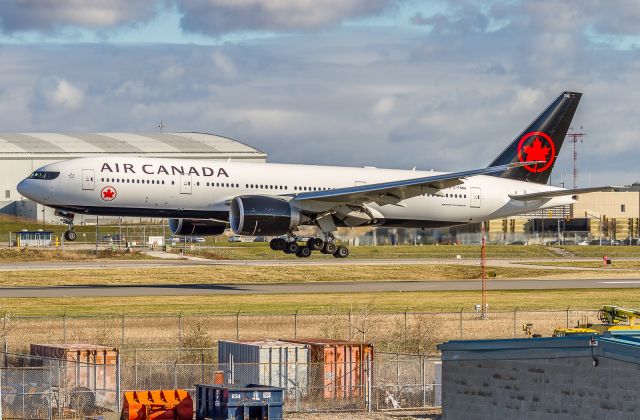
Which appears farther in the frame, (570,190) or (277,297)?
(570,190)

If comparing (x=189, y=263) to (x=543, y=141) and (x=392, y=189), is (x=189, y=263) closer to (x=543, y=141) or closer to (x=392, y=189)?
(x=392, y=189)

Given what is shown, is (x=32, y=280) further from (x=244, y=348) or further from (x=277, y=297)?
(x=244, y=348)

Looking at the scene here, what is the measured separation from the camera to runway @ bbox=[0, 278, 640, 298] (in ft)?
221

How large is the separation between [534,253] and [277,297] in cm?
6032

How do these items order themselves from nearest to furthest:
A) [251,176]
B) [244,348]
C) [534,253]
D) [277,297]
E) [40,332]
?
[244,348] < [40,332] < [277,297] < [251,176] < [534,253]

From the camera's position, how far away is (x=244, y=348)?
131ft

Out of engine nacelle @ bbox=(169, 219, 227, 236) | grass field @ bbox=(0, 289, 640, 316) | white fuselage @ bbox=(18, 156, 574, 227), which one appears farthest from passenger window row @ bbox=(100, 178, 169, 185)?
grass field @ bbox=(0, 289, 640, 316)

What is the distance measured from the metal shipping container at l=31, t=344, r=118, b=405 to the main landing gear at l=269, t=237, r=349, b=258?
3496 cm

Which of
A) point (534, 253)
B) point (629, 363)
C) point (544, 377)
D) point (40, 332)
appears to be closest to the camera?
point (629, 363)

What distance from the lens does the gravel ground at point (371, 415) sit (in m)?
35.6

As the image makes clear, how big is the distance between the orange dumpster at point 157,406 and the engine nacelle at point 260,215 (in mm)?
33066

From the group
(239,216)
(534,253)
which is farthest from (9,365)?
(534,253)

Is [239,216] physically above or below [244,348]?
above

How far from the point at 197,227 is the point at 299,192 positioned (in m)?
6.57
